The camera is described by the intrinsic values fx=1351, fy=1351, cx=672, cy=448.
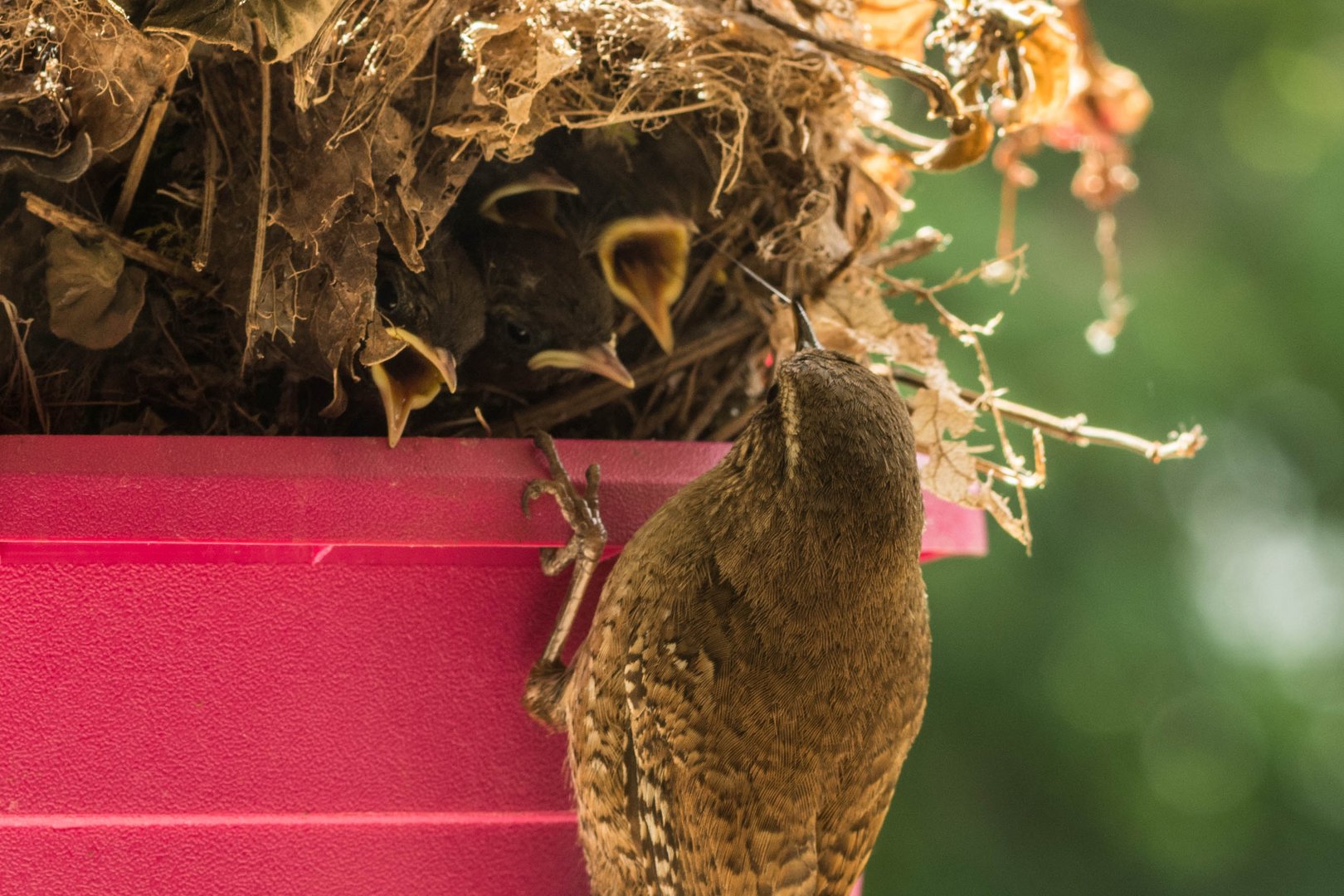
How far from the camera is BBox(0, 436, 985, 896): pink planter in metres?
0.99

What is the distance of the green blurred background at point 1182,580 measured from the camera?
89.0 inches

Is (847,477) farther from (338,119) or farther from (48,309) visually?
(48,309)

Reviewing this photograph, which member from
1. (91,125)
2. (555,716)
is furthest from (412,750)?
(91,125)

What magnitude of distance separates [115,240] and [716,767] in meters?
0.65

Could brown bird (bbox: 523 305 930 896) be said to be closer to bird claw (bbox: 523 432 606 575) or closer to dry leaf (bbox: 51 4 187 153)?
bird claw (bbox: 523 432 606 575)

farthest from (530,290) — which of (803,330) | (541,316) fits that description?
(803,330)

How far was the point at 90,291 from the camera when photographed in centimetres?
109

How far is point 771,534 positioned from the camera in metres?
1.08

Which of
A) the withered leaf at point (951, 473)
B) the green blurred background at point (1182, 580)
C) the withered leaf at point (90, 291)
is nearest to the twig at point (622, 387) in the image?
the withered leaf at point (951, 473)

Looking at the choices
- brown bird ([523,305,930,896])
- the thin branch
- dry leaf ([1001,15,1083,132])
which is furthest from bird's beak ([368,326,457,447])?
dry leaf ([1001,15,1083,132])

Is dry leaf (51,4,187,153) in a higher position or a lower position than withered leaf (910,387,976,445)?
higher

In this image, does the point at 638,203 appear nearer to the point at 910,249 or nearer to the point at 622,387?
the point at 622,387

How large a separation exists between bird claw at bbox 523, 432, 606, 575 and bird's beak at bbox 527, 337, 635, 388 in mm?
139

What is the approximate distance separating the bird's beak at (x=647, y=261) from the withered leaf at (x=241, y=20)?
40 cm
